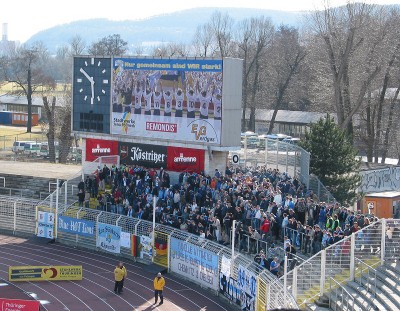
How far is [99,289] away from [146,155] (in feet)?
36.8

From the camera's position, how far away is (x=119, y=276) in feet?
96.9

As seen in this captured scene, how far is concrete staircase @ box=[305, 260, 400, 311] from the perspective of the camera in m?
22.3

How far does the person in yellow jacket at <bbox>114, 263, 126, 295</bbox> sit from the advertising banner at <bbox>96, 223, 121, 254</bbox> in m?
5.61

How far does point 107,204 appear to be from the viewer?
37875 mm

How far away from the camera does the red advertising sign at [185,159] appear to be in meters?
39.1

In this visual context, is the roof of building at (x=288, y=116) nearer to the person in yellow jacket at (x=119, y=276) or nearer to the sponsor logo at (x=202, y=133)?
the sponsor logo at (x=202, y=133)

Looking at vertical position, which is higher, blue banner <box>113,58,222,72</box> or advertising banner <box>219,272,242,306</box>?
blue banner <box>113,58,222,72</box>

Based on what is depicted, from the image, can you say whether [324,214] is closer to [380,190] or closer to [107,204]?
[107,204]

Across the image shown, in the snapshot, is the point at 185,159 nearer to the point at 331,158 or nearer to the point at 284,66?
the point at 331,158

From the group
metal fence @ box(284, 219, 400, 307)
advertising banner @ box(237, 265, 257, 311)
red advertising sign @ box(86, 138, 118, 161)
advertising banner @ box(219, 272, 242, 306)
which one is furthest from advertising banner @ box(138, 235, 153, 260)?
metal fence @ box(284, 219, 400, 307)

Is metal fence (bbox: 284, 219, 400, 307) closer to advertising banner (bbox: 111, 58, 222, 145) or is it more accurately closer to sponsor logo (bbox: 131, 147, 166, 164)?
advertising banner (bbox: 111, 58, 222, 145)

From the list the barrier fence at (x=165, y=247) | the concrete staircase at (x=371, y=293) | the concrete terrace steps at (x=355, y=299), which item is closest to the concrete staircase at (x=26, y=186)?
the barrier fence at (x=165, y=247)

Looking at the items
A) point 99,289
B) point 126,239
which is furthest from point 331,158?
point 99,289

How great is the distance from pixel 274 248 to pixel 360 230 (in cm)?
412
